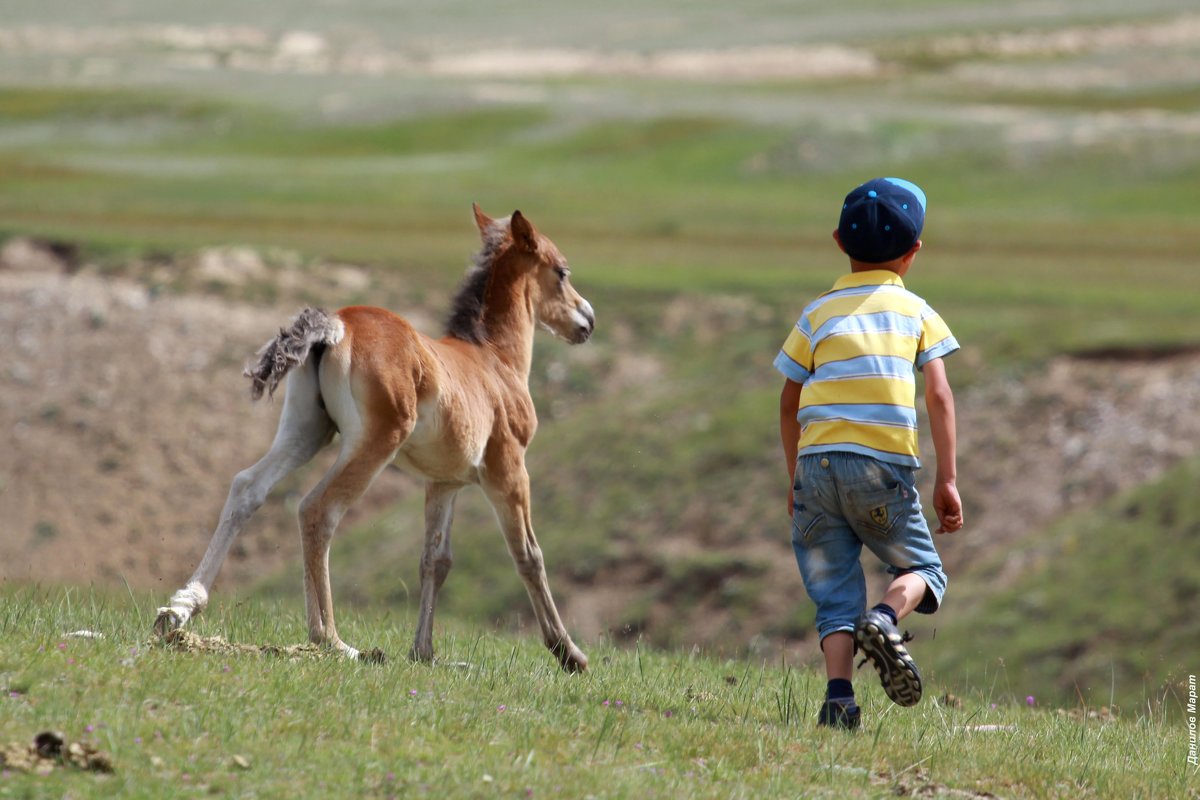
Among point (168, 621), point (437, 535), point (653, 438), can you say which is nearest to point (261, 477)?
point (168, 621)

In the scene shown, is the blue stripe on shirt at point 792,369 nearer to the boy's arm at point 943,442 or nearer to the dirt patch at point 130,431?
the boy's arm at point 943,442

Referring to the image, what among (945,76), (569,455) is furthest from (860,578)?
(945,76)

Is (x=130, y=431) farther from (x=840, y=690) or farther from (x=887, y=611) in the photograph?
(x=887, y=611)

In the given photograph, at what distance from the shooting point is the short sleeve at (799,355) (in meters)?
6.80

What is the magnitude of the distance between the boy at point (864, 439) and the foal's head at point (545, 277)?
2882 millimetres

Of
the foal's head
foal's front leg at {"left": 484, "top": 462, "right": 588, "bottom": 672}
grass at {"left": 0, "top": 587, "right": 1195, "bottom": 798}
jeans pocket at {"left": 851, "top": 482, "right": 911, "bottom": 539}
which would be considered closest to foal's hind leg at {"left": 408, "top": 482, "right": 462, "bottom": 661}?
foal's front leg at {"left": 484, "top": 462, "right": 588, "bottom": 672}

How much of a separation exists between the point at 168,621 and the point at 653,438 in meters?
14.5

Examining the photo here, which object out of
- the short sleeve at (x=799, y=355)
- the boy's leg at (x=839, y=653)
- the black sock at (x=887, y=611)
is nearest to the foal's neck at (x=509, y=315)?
the short sleeve at (x=799, y=355)

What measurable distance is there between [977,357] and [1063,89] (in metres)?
60.4

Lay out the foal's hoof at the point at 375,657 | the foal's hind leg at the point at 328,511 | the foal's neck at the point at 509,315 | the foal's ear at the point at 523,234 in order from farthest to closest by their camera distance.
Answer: the foal's neck at the point at 509,315 < the foal's ear at the point at 523,234 < the foal's hind leg at the point at 328,511 < the foal's hoof at the point at 375,657

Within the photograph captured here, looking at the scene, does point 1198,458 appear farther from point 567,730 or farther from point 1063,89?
point 1063,89

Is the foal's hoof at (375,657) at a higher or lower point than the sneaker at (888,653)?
lower

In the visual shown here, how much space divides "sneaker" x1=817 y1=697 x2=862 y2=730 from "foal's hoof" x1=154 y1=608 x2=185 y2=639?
2890 millimetres

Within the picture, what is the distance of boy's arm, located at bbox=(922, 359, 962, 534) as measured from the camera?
6.48 m
